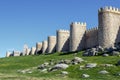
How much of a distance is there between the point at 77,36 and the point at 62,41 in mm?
9794

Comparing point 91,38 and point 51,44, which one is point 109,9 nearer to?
point 91,38

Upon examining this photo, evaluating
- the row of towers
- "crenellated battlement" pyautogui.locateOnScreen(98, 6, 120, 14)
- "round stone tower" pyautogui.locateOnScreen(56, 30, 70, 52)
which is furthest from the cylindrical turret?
"crenellated battlement" pyautogui.locateOnScreen(98, 6, 120, 14)

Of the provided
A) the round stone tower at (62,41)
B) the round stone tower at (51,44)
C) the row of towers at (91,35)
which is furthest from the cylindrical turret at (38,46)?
the round stone tower at (62,41)

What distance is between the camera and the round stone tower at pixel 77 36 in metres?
80.7

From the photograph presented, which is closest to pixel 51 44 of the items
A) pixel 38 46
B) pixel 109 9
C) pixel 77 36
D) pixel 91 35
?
pixel 38 46

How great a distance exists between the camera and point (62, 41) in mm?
90375

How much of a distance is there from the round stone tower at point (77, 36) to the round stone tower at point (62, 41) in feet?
24.6

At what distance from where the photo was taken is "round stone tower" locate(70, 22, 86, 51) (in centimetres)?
8069

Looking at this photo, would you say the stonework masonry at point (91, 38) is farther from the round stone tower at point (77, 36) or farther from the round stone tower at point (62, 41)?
the round stone tower at point (62, 41)

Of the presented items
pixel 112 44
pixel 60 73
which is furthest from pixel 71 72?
pixel 112 44

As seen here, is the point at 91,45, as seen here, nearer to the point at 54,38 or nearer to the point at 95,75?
the point at 54,38

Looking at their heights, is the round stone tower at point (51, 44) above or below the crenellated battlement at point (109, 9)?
below

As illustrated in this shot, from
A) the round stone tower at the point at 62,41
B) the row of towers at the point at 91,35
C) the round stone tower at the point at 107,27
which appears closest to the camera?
the round stone tower at the point at 107,27

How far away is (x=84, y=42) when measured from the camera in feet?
269
